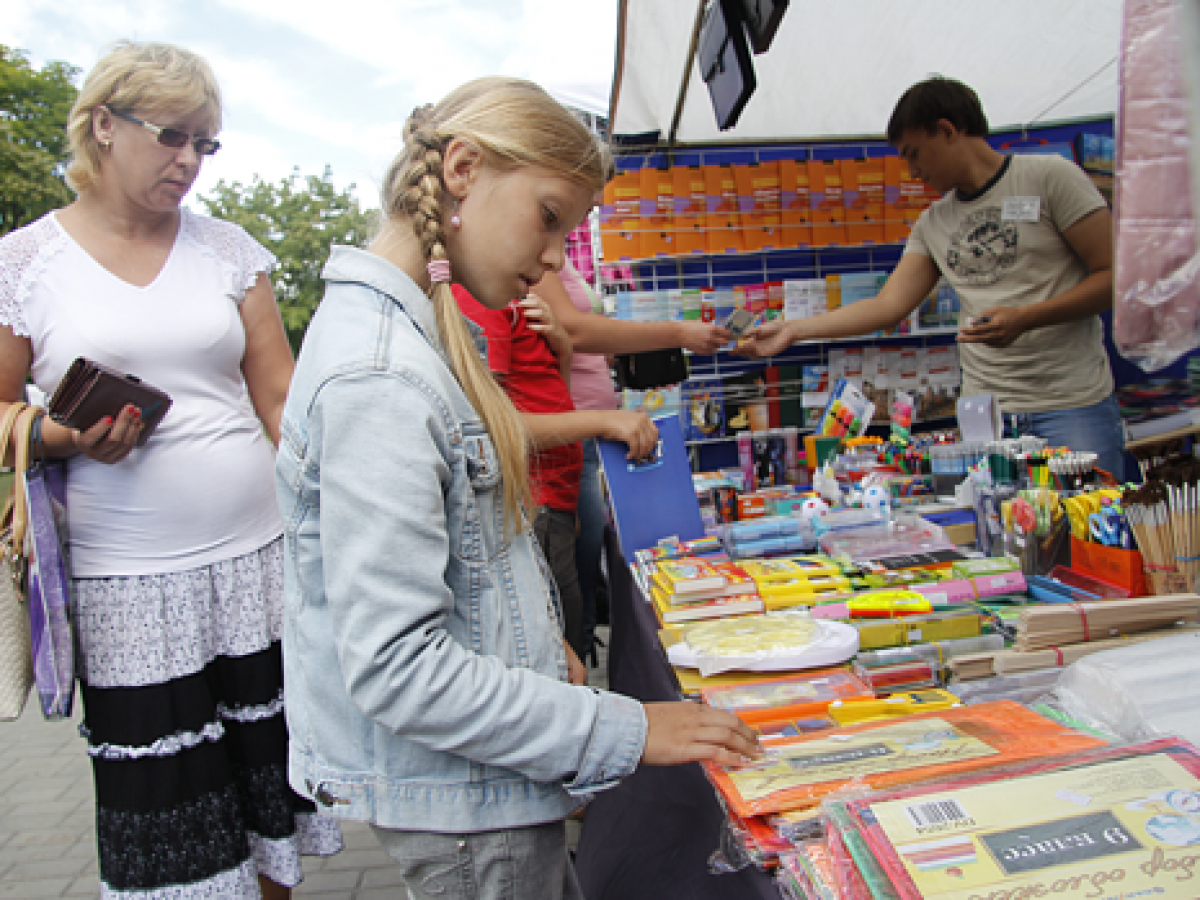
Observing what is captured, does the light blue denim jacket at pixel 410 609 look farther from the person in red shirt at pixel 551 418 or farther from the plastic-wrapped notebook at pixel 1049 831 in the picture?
the person in red shirt at pixel 551 418

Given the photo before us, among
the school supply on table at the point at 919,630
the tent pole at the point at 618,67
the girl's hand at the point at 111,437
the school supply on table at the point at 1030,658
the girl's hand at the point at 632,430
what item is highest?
the tent pole at the point at 618,67

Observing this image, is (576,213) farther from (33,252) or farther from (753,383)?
(753,383)

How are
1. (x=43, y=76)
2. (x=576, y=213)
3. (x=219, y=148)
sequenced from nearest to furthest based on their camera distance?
1. (x=576, y=213)
2. (x=219, y=148)
3. (x=43, y=76)

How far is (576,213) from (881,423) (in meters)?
4.07

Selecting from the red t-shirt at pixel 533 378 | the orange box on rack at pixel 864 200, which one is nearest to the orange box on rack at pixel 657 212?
the orange box on rack at pixel 864 200

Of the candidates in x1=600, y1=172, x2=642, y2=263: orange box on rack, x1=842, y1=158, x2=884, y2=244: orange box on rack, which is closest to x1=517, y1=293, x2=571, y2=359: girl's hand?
x1=600, y1=172, x2=642, y2=263: orange box on rack

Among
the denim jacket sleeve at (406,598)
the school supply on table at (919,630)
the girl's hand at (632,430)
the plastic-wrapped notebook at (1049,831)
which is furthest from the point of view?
the girl's hand at (632,430)

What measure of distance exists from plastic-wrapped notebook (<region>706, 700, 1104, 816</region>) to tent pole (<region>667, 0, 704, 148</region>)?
111 inches

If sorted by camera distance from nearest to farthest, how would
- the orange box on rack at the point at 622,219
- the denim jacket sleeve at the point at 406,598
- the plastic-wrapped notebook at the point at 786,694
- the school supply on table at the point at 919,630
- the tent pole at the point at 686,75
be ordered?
the denim jacket sleeve at the point at 406,598 < the plastic-wrapped notebook at the point at 786,694 < the school supply on table at the point at 919,630 < the tent pole at the point at 686,75 < the orange box on rack at the point at 622,219

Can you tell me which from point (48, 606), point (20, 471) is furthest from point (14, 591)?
point (20, 471)

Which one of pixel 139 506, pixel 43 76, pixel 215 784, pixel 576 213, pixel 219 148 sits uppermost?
pixel 43 76

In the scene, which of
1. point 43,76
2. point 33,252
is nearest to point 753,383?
point 33,252

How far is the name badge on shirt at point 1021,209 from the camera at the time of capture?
100 inches

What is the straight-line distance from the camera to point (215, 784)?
1.64 m
